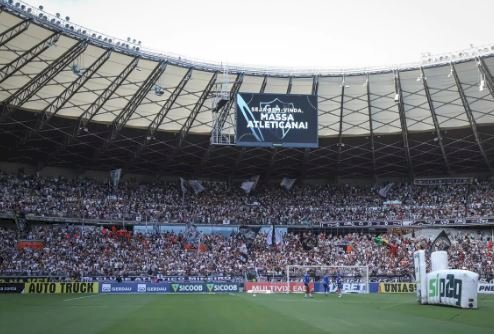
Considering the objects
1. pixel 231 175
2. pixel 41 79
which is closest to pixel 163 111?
pixel 41 79

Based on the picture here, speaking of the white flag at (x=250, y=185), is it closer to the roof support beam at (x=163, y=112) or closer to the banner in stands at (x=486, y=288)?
the roof support beam at (x=163, y=112)

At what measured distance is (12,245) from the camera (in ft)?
166

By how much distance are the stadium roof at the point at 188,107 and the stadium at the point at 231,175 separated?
176mm

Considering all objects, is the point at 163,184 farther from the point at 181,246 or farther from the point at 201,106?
the point at 201,106

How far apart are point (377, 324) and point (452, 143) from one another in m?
41.5

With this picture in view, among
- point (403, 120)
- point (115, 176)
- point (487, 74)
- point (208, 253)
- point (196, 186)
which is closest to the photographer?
point (487, 74)

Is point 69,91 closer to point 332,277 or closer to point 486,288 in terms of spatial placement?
point 332,277

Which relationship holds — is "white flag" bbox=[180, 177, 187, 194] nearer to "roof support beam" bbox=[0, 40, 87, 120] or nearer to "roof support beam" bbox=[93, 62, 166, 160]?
"roof support beam" bbox=[93, 62, 166, 160]

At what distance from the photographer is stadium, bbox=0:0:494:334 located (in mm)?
40875

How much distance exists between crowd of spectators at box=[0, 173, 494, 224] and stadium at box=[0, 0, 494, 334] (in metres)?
0.22

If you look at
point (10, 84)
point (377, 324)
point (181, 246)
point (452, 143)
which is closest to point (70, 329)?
point (377, 324)

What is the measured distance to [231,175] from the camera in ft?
218

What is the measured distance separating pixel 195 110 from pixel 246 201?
64.8 feet

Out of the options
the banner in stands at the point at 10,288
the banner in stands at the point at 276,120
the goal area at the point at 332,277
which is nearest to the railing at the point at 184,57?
the banner in stands at the point at 276,120
